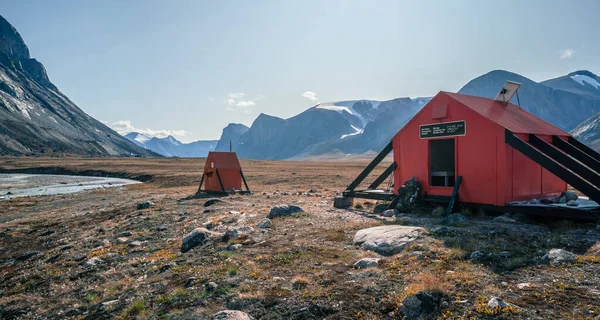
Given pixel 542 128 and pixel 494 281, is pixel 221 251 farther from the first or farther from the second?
pixel 542 128

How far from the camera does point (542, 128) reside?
51.1 feet

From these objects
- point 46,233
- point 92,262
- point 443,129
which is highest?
point 443,129

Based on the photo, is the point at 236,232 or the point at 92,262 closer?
the point at 92,262

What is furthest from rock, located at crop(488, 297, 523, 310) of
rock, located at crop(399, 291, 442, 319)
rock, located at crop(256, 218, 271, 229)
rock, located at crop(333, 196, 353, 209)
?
Answer: rock, located at crop(333, 196, 353, 209)

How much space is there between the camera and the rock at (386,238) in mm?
Answer: 10065

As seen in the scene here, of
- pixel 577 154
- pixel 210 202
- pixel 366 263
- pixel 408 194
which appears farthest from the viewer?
pixel 210 202

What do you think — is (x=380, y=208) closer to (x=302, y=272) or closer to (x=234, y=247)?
(x=234, y=247)

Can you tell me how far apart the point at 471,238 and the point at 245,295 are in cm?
659

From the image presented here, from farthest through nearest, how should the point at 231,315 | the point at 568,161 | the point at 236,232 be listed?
the point at 236,232, the point at 568,161, the point at 231,315

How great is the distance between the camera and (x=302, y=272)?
8859mm

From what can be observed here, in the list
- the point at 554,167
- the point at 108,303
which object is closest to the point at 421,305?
the point at 108,303

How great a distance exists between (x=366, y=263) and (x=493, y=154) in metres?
7.98

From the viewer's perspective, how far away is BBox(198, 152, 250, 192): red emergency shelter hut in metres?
29.1

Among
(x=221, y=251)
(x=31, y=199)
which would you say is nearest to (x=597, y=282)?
(x=221, y=251)
